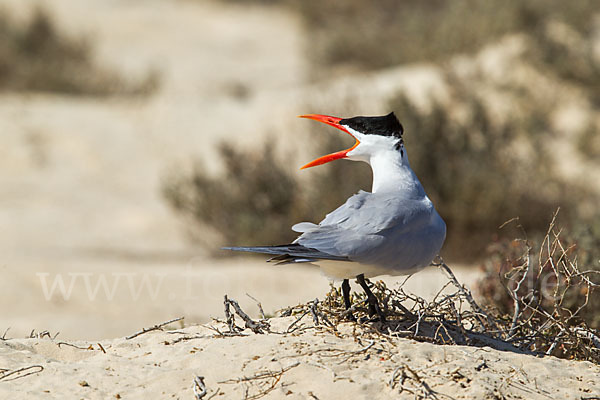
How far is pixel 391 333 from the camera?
2984 mm

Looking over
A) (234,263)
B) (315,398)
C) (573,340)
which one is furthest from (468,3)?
(315,398)

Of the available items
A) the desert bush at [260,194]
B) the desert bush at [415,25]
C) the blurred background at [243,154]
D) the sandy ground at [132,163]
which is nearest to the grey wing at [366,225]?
the blurred background at [243,154]

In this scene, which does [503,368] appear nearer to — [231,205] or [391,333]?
[391,333]

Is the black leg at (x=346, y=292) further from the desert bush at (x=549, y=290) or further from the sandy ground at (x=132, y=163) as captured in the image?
the sandy ground at (x=132, y=163)

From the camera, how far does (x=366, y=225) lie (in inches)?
113

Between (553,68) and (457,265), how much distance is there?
11.6 feet

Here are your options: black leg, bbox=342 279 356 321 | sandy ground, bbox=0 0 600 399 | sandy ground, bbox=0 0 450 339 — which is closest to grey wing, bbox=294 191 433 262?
black leg, bbox=342 279 356 321

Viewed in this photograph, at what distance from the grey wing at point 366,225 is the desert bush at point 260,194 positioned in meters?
4.44

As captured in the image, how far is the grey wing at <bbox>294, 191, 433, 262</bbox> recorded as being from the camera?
9.29 ft

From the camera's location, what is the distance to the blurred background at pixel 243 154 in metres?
6.25

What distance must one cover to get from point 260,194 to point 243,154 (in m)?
0.49

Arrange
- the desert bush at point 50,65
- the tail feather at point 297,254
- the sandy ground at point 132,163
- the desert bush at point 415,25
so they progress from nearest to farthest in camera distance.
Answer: the tail feather at point 297,254, the sandy ground at point 132,163, the desert bush at point 415,25, the desert bush at point 50,65

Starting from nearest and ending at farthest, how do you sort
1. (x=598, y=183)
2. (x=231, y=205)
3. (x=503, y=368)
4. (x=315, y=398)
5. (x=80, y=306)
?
1. (x=315, y=398)
2. (x=503, y=368)
3. (x=80, y=306)
4. (x=231, y=205)
5. (x=598, y=183)

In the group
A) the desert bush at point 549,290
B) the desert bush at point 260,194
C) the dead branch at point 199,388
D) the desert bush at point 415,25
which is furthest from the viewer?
the desert bush at point 415,25
